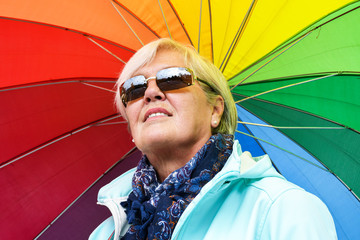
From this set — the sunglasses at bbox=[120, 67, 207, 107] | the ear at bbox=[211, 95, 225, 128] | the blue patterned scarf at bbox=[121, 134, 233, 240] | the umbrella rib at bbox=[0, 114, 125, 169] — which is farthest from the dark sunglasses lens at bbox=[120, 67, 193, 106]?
the umbrella rib at bbox=[0, 114, 125, 169]

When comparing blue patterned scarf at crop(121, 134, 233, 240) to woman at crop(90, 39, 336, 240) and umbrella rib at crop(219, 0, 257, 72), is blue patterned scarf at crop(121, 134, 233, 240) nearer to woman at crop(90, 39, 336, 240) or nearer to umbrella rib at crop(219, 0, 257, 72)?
woman at crop(90, 39, 336, 240)

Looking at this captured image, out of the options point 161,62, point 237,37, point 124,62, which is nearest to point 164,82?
point 161,62

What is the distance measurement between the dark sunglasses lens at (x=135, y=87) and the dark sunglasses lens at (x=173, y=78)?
12 cm

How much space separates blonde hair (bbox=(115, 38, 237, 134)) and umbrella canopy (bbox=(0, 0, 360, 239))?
0.48 meters

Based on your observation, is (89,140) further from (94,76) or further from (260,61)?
(260,61)

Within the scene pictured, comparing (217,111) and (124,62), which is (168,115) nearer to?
(217,111)

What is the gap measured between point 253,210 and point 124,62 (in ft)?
6.19

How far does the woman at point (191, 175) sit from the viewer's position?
50.4 inches

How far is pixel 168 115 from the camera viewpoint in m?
1.92

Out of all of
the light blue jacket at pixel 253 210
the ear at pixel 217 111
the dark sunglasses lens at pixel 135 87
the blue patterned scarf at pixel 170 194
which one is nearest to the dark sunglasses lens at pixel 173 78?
the dark sunglasses lens at pixel 135 87

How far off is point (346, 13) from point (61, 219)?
9.91 feet

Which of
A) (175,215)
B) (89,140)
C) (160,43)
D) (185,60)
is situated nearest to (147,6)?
(160,43)

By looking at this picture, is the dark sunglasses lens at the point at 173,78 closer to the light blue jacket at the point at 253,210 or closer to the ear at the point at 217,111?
the ear at the point at 217,111

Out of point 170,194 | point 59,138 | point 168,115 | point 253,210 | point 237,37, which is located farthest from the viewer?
point 59,138
